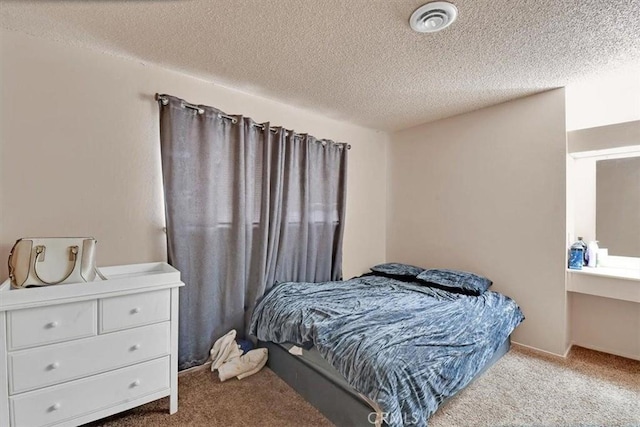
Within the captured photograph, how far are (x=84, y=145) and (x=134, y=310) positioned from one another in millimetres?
1125

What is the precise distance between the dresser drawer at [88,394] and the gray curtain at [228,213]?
467mm

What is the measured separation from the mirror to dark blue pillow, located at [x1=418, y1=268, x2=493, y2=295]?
110cm

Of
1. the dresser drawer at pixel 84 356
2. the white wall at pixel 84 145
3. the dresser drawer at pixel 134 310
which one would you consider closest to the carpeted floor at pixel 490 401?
the dresser drawer at pixel 84 356

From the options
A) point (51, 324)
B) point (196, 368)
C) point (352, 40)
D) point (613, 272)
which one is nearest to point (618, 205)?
point (613, 272)

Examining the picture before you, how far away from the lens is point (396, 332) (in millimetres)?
1708

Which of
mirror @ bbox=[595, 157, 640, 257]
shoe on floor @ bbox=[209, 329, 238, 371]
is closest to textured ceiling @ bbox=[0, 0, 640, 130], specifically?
mirror @ bbox=[595, 157, 640, 257]

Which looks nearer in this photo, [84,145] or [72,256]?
[72,256]

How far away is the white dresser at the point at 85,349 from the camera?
1.33 metres

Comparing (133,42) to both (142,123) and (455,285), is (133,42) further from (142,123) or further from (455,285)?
(455,285)

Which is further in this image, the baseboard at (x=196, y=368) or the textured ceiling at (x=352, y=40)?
the baseboard at (x=196, y=368)

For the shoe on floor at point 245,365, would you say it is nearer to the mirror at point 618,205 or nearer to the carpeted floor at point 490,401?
the carpeted floor at point 490,401

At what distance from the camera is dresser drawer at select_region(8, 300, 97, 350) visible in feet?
4.36

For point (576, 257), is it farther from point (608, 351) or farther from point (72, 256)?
point (72, 256)

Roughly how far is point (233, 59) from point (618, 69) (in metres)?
2.77
